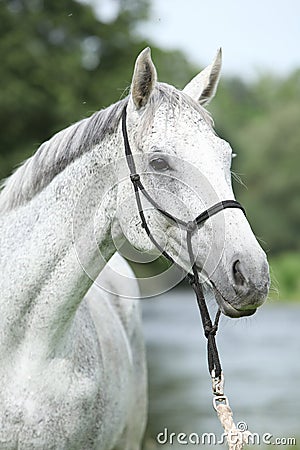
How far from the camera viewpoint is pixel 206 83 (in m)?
3.64

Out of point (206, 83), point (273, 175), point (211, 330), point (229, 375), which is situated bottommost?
point (211, 330)

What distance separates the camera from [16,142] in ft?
64.9

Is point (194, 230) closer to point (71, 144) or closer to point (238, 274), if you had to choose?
point (238, 274)

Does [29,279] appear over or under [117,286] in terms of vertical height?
under

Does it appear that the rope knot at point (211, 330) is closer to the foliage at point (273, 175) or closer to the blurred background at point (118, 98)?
the blurred background at point (118, 98)

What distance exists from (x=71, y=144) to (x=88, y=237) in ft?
1.46

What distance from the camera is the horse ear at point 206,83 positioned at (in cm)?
362

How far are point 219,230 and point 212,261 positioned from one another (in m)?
0.12

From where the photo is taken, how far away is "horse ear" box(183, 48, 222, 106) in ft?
11.9

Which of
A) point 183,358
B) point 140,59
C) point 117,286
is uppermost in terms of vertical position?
point 183,358

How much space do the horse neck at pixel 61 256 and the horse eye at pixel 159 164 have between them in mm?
296

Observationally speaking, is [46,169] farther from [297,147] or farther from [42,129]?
[297,147]

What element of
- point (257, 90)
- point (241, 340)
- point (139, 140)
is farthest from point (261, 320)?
point (257, 90)

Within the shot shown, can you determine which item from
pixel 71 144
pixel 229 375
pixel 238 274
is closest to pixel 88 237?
pixel 71 144
